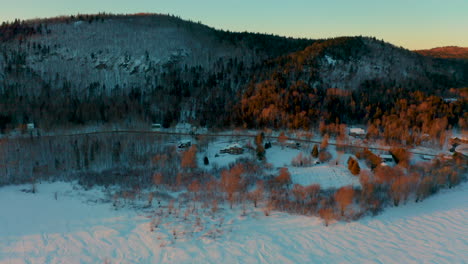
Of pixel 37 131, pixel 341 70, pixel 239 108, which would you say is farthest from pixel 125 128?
pixel 341 70

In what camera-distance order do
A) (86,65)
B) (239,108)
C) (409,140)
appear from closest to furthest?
(409,140), (239,108), (86,65)

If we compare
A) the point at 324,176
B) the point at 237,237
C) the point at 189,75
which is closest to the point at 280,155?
the point at 324,176

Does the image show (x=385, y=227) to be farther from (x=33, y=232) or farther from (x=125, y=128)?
(x=125, y=128)

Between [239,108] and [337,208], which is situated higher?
[239,108]

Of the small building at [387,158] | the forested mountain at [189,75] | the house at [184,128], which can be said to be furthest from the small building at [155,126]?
the small building at [387,158]

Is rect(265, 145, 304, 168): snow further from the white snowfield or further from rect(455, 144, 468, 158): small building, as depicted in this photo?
rect(455, 144, 468, 158): small building

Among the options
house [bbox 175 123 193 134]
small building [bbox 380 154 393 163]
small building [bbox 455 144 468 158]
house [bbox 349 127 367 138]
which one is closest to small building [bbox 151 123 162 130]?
house [bbox 175 123 193 134]

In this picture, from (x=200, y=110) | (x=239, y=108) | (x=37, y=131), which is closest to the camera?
(x=37, y=131)
